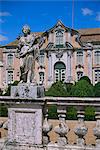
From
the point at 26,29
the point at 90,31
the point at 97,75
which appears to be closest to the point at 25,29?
the point at 26,29

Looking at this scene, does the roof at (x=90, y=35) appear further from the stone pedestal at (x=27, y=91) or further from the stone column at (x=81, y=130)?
the stone column at (x=81, y=130)

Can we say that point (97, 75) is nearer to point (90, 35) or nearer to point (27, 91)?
point (90, 35)

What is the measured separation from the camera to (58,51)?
4547cm

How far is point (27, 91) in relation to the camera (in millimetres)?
5691

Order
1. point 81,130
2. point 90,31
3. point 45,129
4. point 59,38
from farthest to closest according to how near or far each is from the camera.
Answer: point 90,31 < point 59,38 < point 45,129 < point 81,130

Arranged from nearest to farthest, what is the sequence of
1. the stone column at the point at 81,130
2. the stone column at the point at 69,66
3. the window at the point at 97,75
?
the stone column at the point at 81,130 < the window at the point at 97,75 < the stone column at the point at 69,66

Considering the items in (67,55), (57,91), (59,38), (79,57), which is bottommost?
(57,91)

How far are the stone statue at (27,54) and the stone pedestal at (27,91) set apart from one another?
0.66 ft

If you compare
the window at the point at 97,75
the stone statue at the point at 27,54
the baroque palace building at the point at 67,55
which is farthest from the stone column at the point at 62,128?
the window at the point at 97,75

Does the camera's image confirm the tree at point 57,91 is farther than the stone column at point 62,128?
Yes

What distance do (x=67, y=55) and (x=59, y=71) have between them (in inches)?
106

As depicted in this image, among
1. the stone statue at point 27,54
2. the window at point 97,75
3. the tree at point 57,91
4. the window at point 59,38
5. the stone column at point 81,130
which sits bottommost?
the stone column at point 81,130

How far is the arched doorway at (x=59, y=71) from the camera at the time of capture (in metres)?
45.2

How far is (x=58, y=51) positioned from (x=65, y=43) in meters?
1.70
